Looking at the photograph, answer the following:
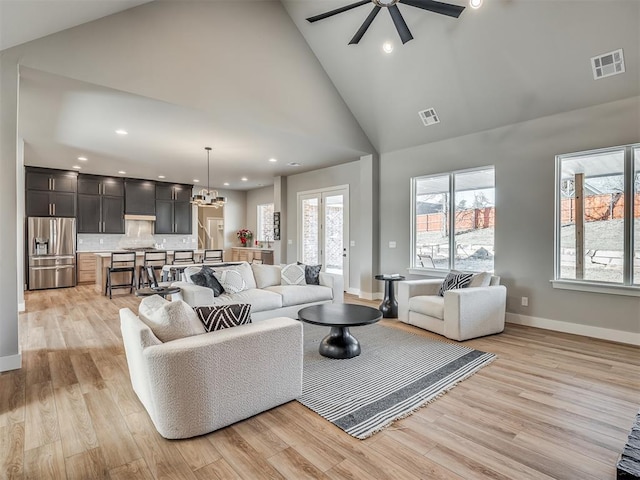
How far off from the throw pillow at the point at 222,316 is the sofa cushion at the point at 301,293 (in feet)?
7.10

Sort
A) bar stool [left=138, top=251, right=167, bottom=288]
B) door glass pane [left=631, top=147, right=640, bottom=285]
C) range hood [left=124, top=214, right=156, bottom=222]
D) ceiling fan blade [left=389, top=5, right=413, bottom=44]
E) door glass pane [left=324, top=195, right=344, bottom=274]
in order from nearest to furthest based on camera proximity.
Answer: ceiling fan blade [left=389, top=5, right=413, bottom=44] < door glass pane [left=631, top=147, right=640, bottom=285] < bar stool [left=138, top=251, right=167, bottom=288] < door glass pane [left=324, top=195, right=344, bottom=274] < range hood [left=124, top=214, right=156, bottom=222]

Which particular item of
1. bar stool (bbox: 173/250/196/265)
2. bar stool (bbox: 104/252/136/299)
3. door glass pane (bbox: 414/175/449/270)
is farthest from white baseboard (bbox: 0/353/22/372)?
door glass pane (bbox: 414/175/449/270)

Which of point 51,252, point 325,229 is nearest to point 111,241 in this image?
point 51,252

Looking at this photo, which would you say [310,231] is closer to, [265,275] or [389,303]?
[265,275]

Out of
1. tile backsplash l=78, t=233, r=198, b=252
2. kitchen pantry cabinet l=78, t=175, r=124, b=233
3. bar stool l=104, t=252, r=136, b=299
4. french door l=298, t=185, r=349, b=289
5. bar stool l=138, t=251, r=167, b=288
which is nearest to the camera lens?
bar stool l=104, t=252, r=136, b=299

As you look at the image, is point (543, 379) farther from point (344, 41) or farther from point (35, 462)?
point (344, 41)

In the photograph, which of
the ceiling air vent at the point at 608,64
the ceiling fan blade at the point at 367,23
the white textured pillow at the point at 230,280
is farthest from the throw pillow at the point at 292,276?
the ceiling air vent at the point at 608,64

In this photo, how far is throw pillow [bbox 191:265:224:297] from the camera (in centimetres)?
438

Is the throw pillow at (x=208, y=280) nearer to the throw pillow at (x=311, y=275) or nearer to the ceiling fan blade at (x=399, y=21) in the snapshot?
the throw pillow at (x=311, y=275)

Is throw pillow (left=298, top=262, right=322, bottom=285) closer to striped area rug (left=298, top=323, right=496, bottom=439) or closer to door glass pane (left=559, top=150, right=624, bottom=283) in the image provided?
striped area rug (left=298, top=323, right=496, bottom=439)

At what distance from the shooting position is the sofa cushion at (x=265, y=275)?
5.08 m

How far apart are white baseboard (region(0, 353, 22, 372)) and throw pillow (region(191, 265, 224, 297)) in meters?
1.82

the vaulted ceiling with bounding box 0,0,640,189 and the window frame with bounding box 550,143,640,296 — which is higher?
the vaulted ceiling with bounding box 0,0,640,189

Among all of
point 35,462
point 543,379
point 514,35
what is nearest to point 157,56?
point 35,462
